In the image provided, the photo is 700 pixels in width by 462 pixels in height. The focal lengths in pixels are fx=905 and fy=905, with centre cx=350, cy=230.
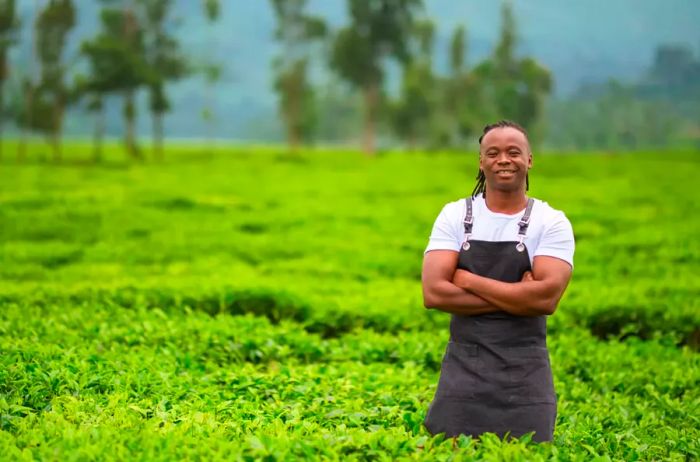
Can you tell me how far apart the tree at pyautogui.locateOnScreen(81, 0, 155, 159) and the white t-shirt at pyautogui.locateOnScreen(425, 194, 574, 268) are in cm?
4713

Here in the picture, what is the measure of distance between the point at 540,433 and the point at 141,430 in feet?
8.39

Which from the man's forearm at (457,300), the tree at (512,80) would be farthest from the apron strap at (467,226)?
the tree at (512,80)

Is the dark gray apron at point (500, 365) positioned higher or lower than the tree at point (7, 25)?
lower

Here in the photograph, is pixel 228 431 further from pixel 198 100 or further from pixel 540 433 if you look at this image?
pixel 198 100

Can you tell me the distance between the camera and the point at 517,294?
535 cm

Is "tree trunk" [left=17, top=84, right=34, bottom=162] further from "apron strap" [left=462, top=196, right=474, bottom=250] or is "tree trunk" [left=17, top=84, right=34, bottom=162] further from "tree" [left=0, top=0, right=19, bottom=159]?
"apron strap" [left=462, top=196, right=474, bottom=250]

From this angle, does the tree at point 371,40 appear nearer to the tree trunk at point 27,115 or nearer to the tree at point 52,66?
the tree at point 52,66

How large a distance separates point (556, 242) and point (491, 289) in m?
0.49

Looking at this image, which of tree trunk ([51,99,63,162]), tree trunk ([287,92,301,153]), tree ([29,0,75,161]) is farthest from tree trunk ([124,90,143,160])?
tree trunk ([287,92,301,153])

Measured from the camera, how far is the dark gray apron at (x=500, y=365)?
5.48m

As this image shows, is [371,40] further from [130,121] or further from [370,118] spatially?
[130,121]

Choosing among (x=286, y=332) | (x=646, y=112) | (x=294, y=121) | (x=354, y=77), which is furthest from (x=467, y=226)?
(x=646, y=112)

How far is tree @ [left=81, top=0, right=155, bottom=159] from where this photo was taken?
4981cm

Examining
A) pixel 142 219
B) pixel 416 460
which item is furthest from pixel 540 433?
pixel 142 219
